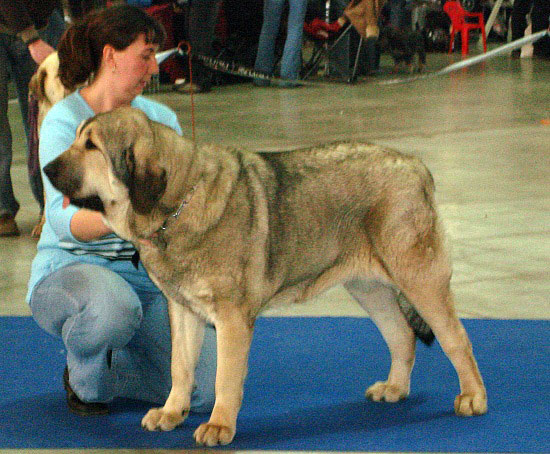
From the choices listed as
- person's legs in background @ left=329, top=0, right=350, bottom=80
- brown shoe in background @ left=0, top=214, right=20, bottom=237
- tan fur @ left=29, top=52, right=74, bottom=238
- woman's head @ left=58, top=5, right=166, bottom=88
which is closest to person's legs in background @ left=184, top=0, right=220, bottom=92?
person's legs in background @ left=329, top=0, right=350, bottom=80

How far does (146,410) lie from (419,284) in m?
1.05

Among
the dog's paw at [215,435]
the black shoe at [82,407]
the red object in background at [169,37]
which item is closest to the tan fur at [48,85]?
the black shoe at [82,407]

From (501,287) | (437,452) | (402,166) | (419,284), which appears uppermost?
(402,166)

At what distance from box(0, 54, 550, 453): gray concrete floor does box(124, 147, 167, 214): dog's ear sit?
1.72 meters

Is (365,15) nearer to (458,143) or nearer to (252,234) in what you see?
(458,143)

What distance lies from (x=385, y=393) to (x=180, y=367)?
72cm

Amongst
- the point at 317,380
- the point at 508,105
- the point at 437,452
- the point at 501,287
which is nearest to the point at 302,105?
the point at 508,105

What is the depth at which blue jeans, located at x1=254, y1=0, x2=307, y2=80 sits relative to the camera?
39.6ft

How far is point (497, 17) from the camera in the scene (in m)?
19.6

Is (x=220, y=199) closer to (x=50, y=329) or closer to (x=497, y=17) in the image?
(x=50, y=329)

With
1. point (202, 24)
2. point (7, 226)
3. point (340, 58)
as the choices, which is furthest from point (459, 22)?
point (7, 226)

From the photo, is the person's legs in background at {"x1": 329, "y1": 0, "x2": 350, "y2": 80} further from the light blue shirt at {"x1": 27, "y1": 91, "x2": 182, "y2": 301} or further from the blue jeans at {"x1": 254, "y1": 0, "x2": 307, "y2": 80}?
the light blue shirt at {"x1": 27, "y1": 91, "x2": 182, "y2": 301}

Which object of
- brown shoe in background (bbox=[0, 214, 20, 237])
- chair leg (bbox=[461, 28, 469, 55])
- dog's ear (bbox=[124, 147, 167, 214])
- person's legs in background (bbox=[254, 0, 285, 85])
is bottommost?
chair leg (bbox=[461, 28, 469, 55])

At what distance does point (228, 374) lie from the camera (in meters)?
2.94
